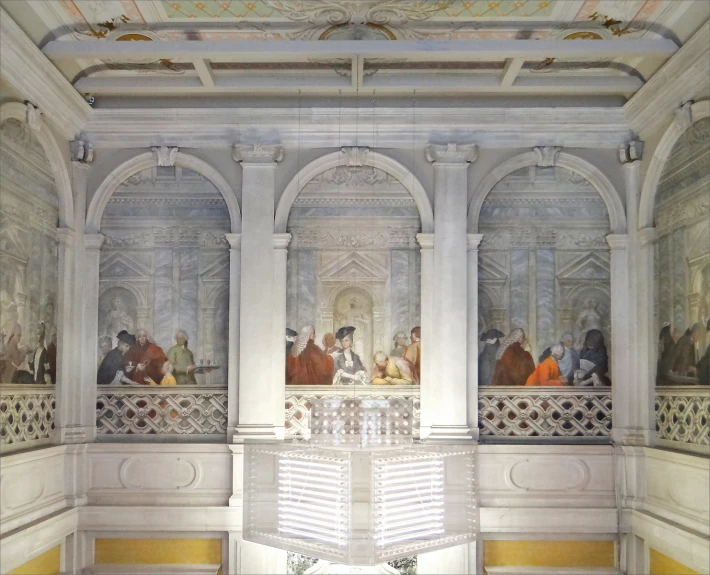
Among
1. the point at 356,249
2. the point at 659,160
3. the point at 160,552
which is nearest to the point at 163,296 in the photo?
the point at 356,249

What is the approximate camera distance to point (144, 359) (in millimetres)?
9984

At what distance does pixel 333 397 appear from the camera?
388 inches

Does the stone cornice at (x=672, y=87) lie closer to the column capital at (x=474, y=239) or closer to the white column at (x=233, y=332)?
the column capital at (x=474, y=239)

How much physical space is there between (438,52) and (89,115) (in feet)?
14.3

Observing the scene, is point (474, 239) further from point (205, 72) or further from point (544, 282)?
point (205, 72)

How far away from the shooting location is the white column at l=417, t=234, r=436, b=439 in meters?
9.75

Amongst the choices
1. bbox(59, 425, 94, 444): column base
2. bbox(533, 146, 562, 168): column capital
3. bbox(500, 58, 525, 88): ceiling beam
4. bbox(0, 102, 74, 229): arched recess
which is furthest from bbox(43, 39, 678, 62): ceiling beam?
bbox(59, 425, 94, 444): column base

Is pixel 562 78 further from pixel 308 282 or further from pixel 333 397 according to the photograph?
pixel 333 397

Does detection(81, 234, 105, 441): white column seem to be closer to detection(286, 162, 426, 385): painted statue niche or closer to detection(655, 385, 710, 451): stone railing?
detection(286, 162, 426, 385): painted statue niche

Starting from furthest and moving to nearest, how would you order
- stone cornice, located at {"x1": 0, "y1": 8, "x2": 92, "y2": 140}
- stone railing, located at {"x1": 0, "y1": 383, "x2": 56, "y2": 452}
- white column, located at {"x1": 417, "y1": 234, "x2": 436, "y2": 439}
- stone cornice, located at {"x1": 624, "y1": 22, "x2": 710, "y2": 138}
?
white column, located at {"x1": 417, "y1": 234, "x2": 436, "y2": 439}
stone railing, located at {"x1": 0, "y1": 383, "x2": 56, "y2": 452}
stone cornice, located at {"x1": 624, "y1": 22, "x2": 710, "y2": 138}
stone cornice, located at {"x1": 0, "y1": 8, "x2": 92, "y2": 140}

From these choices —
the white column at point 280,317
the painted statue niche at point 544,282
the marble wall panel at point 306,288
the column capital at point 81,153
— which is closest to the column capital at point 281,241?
the white column at point 280,317

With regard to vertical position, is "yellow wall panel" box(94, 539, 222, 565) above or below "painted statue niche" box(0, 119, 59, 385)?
below

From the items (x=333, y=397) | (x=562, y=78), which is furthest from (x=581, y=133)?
(x=333, y=397)

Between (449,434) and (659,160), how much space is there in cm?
392
